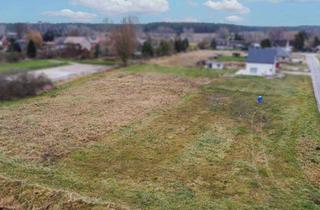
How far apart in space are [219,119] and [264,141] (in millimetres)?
2941

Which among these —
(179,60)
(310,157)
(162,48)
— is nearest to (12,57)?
(162,48)

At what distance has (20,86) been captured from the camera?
59.5ft

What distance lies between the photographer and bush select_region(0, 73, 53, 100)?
694 inches

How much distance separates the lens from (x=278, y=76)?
26.8 m

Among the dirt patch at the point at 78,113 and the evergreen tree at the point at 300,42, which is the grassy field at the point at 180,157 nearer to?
the dirt patch at the point at 78,113

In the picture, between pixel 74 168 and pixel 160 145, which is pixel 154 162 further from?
pixel 74 168

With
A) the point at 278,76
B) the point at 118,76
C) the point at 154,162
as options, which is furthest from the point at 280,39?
the point at 154,162

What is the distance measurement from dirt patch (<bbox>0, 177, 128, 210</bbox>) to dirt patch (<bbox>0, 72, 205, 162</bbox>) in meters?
1.87

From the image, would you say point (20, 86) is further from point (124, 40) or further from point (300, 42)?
point (300, 42)

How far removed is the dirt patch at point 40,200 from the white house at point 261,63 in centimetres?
2353

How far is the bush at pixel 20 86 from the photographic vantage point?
17.6m

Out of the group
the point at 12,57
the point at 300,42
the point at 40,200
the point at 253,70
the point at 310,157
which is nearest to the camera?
the point at 40,200

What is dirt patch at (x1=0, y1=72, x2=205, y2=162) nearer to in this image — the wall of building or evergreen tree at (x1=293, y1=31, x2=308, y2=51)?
the wall of building

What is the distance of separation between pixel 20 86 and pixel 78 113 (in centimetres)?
520
